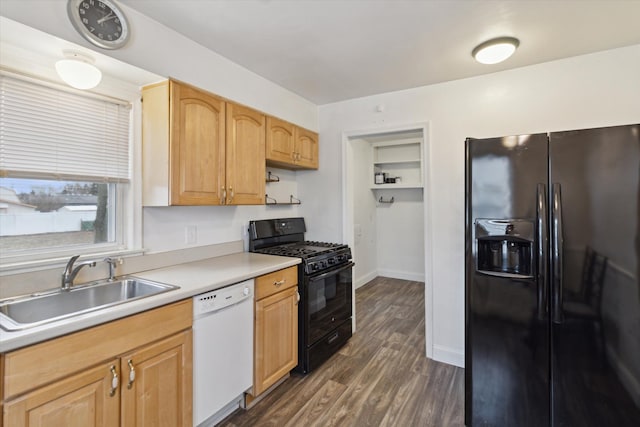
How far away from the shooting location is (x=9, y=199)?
157cm

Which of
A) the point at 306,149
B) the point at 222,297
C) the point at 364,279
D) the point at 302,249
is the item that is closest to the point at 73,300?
the point at 222,297

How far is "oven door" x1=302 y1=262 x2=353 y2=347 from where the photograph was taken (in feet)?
8.08

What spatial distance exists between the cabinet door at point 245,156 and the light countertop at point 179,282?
1.60 feet

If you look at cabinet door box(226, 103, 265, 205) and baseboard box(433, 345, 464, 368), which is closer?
cabinet door box(226, 103, 265, 205)

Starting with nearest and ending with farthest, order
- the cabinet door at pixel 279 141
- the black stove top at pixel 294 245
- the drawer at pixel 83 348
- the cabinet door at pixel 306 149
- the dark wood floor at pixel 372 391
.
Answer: the drawer at pixel 83 348
the dark wood floor at pixel 372 391
the black stove top at pixel 294 245
the cabinet door at pixel 279 141
the cabinet door at pixel 306 149

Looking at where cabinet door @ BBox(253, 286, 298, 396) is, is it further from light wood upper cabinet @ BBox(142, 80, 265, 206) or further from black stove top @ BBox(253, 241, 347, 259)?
A: light wood upper cabinet @ BBox(142, 80, 265, 206)

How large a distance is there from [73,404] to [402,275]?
4.93 metres

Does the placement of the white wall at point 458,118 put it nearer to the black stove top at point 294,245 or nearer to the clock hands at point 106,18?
the black stove top at point 294,245

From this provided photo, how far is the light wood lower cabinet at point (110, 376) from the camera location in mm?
1088

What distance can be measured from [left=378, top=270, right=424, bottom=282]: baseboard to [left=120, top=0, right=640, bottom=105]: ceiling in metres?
3.55

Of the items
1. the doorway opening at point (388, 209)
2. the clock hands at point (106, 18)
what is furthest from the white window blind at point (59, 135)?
the doorway opening at point (388, 209)

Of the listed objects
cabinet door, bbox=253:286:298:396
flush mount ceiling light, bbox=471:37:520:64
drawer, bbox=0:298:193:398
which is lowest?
cabinet door, bbox=253:286:298:396

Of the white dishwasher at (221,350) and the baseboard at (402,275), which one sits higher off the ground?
the white dishwasher at (221,350)

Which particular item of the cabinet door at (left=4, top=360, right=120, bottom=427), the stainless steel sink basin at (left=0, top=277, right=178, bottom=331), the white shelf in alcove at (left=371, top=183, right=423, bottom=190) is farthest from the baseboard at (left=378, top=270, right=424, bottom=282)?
the cabinet door at (left=4, top=360, right=120, bottom=427)
